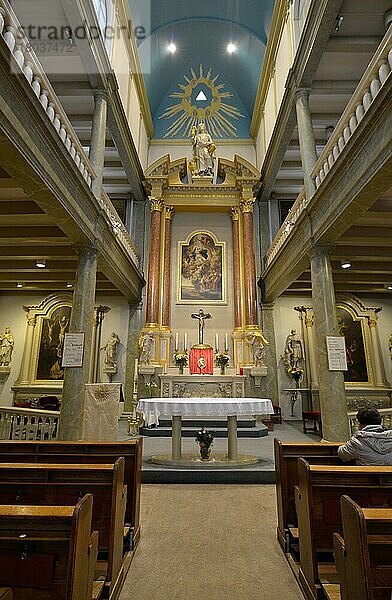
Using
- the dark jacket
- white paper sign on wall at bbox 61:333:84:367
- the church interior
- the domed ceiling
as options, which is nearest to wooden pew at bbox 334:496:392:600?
the church interior

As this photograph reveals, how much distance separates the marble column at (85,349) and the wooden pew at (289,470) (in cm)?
378

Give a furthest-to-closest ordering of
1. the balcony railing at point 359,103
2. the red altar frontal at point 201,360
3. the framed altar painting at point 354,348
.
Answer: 1. the framed altar painting at point 354,348
2. the red altar frontal at point 201,360
3. the balcony railing at point 359,103

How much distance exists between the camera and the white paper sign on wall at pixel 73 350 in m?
6.53

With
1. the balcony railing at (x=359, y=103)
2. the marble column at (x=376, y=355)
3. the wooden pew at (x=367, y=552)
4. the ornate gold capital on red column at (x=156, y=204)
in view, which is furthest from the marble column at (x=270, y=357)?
the wooden pew at (x=367, y=552)

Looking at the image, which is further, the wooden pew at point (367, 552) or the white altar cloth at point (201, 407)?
the white altar cloth at point (201, 407)

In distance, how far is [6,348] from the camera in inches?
470

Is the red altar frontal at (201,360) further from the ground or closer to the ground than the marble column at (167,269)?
closer to the ground

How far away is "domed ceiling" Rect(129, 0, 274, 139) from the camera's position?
12.2 m

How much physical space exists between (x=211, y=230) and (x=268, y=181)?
2455 millimetres

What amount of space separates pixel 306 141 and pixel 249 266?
5151 millimetres

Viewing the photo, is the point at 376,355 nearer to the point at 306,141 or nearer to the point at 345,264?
the point at 345,264

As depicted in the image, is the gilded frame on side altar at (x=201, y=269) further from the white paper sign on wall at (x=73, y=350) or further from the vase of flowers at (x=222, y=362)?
the white paper sign on wall at (x=73, y=350)

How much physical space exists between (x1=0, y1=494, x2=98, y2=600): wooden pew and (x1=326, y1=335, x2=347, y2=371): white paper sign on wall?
522 centimetres

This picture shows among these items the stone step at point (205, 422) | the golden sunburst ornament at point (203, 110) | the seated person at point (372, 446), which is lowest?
the stone step at point (205, 422)
